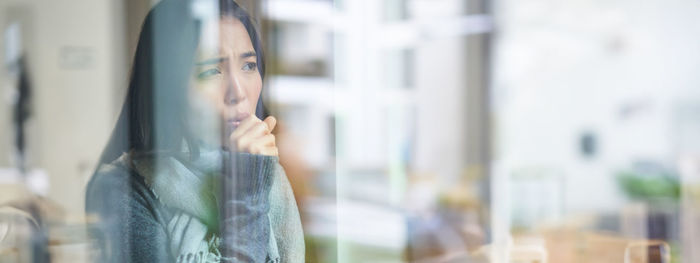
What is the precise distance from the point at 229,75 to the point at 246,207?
0.22 metres

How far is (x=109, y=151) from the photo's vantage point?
3.57 ft

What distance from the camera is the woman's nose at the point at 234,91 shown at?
1057 mm

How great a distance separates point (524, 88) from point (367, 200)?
4.44ft

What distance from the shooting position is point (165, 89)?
3.53ft

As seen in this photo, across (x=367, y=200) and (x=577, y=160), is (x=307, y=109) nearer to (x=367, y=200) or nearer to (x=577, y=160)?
(x=367, y=200)

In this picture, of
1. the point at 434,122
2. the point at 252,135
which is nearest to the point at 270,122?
the point at 252,135

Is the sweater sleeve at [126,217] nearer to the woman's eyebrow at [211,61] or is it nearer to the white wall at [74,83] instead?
the white wall at [74,83]

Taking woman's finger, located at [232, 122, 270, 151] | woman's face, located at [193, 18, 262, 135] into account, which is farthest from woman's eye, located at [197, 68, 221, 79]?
woman's finger, located at [232, 122, 270, 151]

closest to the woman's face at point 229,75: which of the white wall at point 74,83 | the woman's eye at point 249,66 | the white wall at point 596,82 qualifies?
the woman's eye at point 249,66

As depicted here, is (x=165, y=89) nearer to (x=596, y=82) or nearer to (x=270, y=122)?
(x=270, y=122)

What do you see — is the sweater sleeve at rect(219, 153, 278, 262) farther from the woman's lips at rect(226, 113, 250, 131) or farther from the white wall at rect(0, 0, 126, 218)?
the white wall at rect(0, 0, 126, 218)

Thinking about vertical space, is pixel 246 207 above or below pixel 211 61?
below

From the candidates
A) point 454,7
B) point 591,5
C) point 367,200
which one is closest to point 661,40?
point 591,5

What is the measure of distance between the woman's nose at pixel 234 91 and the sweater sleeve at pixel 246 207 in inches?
3.6
